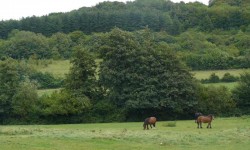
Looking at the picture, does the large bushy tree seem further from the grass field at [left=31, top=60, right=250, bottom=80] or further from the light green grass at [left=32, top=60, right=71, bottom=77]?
the light green grass at [left=32, top=60, right=71, bottom=77]

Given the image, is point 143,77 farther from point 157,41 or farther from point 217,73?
point 157,41

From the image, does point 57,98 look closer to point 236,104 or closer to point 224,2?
point 236,104

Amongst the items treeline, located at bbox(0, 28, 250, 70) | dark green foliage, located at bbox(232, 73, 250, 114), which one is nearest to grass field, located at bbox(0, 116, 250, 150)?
dark green foliage, located at bbox(232, 73, 250, 114)

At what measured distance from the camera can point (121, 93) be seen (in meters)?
61.7

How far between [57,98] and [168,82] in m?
16.4

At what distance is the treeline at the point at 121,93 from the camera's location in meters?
60.0

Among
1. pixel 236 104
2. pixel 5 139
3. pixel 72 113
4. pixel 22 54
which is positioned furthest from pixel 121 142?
pixel 22 54

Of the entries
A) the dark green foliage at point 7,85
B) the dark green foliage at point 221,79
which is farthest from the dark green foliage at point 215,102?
the dark green foliage at point 7,85

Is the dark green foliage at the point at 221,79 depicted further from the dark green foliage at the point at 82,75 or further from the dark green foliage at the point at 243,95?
the dark green foliage at the point at 82,75

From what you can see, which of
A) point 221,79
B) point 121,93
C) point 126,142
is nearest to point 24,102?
point 121,93

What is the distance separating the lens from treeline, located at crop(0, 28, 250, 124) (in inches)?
2363

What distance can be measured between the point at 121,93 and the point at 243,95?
18.4m

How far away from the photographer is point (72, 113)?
197ft

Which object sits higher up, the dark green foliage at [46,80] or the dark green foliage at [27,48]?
the dark green foliage at [27,48]
